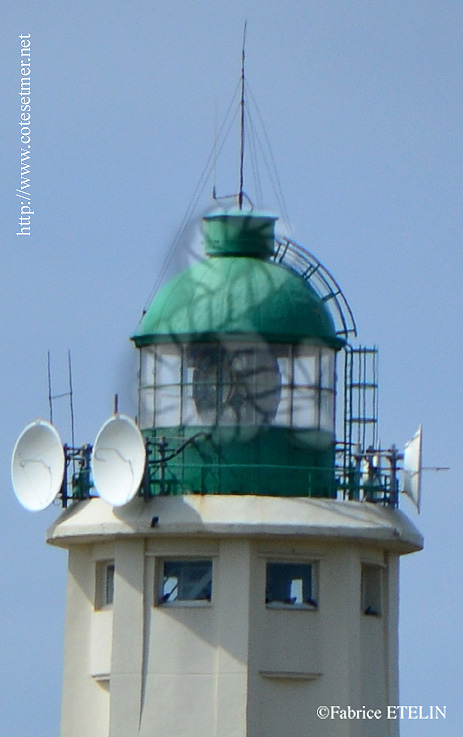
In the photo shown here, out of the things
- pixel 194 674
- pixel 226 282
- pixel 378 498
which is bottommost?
pixel 194 674

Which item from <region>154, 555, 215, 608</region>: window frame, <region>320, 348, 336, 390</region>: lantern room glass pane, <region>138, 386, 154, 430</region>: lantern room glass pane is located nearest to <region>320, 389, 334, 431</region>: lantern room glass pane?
<region>320, 348, 336, 390</region>: lantern room glass pane

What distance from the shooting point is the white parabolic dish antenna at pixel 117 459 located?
39.1 meters

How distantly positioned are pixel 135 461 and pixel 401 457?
4698mm

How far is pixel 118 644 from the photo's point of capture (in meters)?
39.7

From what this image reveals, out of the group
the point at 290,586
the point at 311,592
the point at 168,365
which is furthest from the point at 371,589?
the point at 168,365

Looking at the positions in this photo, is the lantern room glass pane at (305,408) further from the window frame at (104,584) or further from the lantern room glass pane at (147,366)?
the window frame at (104,584)

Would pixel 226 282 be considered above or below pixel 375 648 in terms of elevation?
above

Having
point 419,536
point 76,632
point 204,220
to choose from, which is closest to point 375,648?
point 419,536

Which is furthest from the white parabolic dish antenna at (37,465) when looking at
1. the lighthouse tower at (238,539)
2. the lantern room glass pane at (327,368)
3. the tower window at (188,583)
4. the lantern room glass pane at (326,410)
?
the lantern room glass pane at (327,368)

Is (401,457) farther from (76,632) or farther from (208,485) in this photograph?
(76,632)

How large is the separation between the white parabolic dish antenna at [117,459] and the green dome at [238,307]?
2.02 metres

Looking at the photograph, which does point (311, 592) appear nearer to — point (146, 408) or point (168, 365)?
point (146, 408)

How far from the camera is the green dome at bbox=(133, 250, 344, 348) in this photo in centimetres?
4016

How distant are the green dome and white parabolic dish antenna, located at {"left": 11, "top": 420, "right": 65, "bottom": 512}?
2.16 meters
